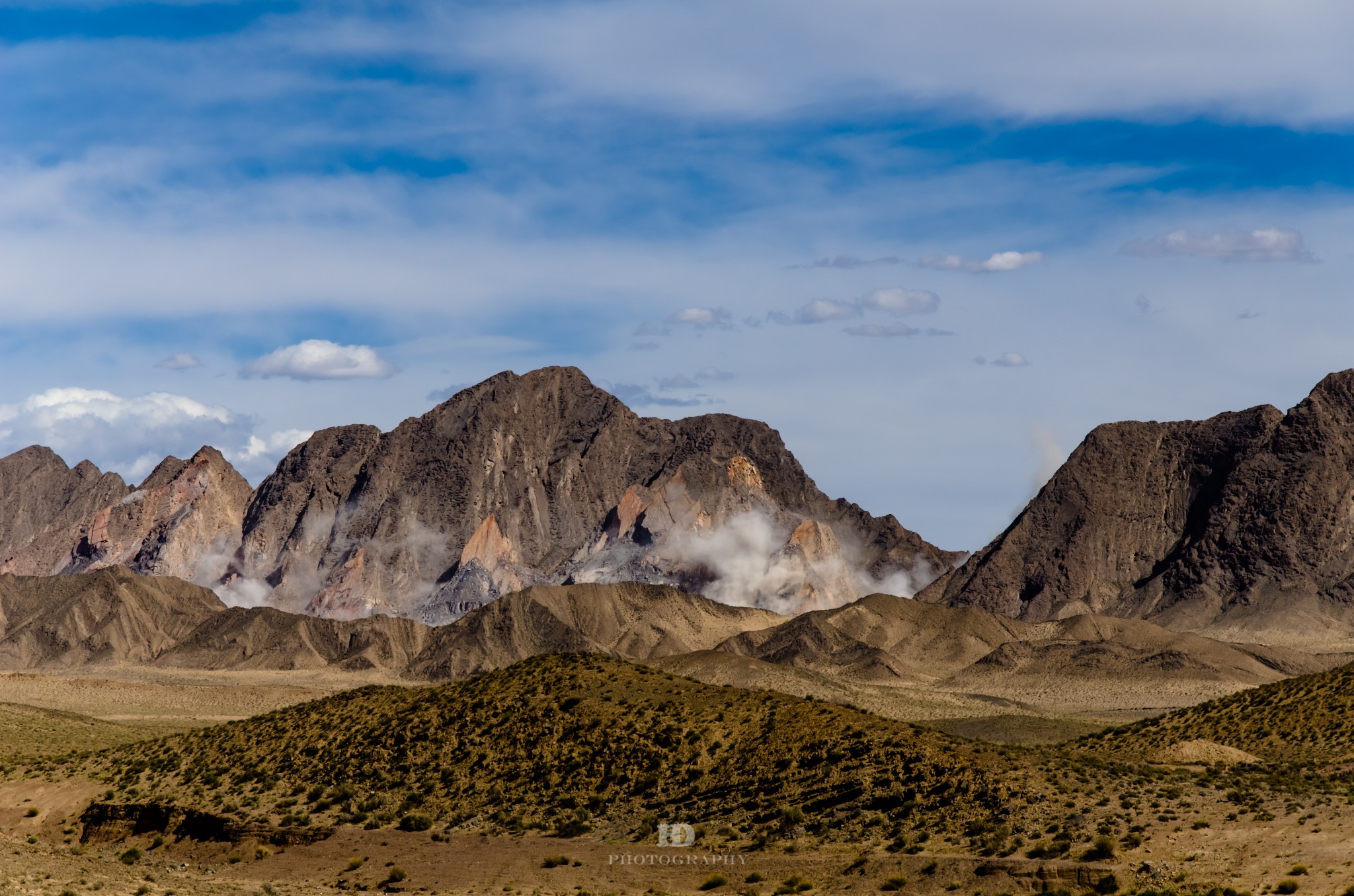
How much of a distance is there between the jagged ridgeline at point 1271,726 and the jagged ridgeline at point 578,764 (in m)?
17.8

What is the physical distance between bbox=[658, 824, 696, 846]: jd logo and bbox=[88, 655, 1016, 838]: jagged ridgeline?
1.92 feet

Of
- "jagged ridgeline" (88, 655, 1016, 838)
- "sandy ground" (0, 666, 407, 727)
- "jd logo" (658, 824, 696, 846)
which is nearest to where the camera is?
"jd logo" (658, 824, 696, 846)

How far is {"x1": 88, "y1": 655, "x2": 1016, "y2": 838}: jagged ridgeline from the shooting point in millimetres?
47969

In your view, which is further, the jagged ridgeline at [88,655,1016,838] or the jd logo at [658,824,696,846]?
the jagged ridgeline at [88,655,1016,838]

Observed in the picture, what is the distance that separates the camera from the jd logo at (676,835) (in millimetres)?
46844

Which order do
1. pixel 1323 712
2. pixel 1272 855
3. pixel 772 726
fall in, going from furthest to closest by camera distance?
pixel 1323 712
pixel 772 726
pixel 1272 855

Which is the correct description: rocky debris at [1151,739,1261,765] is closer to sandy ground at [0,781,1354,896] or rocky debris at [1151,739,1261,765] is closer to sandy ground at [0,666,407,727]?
sandy ground at [0,781,1354,896]

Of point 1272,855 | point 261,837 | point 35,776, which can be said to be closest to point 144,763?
point 35,776

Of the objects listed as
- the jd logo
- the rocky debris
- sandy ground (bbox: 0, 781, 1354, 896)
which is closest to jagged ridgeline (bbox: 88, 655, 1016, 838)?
the jd logo

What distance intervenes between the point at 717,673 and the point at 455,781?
109 metres

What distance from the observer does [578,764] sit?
53.1 metres

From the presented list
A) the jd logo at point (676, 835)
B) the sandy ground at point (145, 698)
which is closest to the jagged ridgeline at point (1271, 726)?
the jd logo at point (676, 835)

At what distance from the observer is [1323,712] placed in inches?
2702

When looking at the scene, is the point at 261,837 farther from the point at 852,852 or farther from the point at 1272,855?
the point at 1272,855
